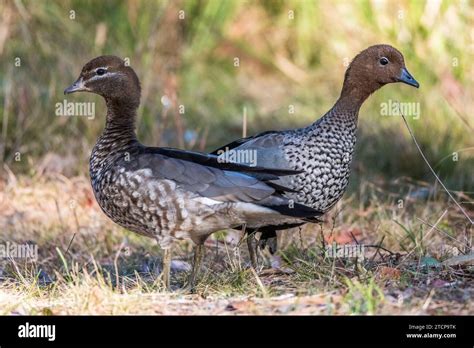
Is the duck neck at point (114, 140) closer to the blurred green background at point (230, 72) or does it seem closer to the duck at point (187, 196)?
the duck at point (187, 196)

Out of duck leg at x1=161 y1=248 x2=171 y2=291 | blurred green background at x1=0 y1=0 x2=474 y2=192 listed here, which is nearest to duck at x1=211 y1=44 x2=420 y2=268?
duck leg at x1=161 y1=248 x2=171 y2=291

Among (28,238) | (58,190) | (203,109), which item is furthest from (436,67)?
(28,238)

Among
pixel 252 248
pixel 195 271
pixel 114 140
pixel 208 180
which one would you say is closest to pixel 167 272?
pixel 195 271

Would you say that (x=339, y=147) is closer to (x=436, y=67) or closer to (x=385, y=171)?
(x=385, y=171)

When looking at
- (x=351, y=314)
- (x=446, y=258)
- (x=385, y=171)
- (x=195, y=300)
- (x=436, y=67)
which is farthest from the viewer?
(x=436, y=67)

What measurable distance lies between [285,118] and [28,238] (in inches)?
142

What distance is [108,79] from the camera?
560 cm

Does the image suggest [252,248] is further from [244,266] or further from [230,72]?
[230,72]

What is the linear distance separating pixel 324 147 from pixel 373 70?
0.66 metres

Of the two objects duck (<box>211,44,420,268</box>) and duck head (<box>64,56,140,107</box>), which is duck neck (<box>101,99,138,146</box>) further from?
duck (<box>211,44,420,268</box>)

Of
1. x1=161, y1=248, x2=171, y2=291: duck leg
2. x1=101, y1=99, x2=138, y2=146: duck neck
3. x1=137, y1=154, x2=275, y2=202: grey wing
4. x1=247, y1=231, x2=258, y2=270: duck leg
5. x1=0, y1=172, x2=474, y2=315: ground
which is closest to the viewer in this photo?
x1=0, y1=172, x2=474, y2=315: ground

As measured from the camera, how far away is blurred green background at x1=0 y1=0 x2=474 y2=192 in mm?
7781

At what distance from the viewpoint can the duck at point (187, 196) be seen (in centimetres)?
491

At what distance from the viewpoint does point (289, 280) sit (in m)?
4.95
